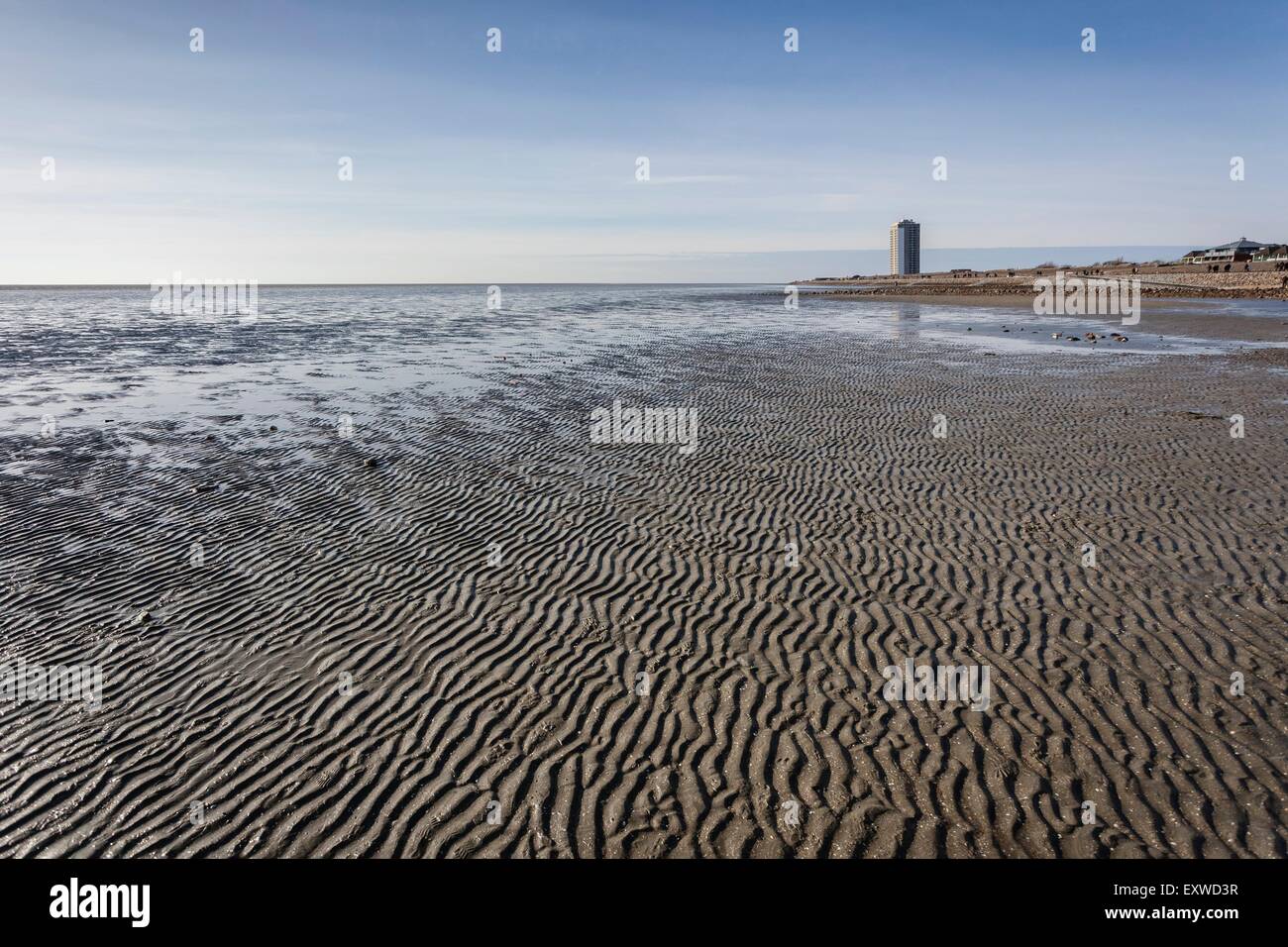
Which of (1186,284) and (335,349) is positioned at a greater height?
(1186,284)

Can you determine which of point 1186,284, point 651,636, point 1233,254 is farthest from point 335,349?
point 1233,254

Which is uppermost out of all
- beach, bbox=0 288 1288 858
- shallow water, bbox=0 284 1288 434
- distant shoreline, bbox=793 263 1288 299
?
distant shoreline, bbox=793 263 1288 299

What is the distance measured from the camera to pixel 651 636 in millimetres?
9242

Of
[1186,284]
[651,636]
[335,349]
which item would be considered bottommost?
[651,636]

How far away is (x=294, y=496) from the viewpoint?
14.8 m

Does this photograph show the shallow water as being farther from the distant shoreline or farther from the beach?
the distant shoreline

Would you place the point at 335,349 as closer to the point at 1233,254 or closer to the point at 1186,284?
the point at 1186,284

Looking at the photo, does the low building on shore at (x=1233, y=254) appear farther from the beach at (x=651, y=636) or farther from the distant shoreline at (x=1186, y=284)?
the beach at (x=651, y=636)

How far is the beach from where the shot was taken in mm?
6227

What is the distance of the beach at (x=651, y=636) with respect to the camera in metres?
6.23

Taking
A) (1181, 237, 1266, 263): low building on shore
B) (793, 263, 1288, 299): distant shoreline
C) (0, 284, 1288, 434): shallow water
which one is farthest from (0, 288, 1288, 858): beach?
(1181, 237, 1266, 263): low building on shore
